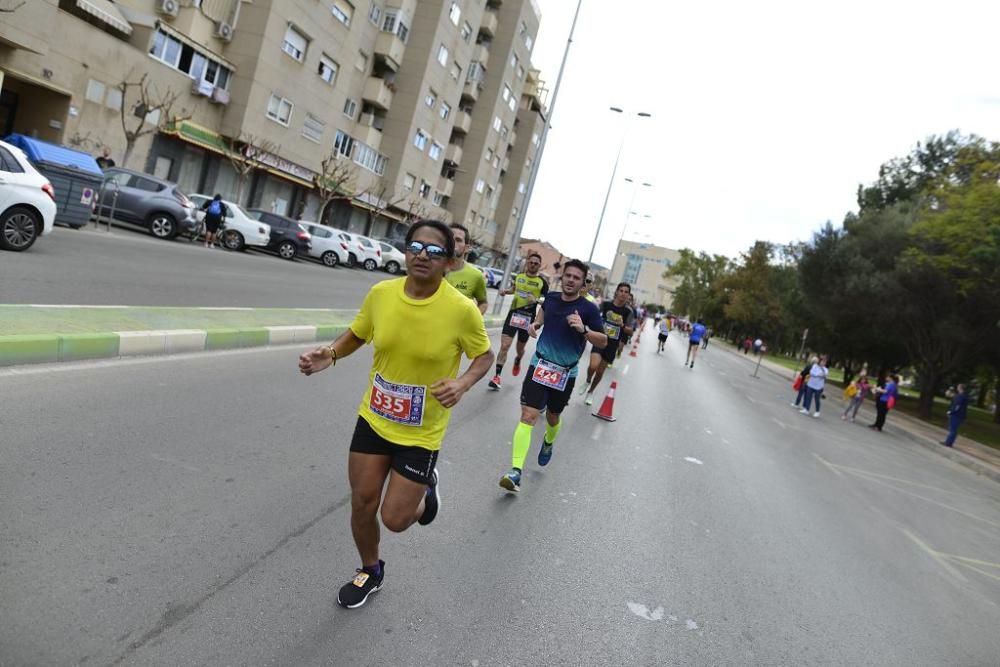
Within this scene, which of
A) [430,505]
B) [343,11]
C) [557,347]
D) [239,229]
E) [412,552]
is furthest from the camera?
[343,11]

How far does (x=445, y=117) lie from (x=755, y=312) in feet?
132

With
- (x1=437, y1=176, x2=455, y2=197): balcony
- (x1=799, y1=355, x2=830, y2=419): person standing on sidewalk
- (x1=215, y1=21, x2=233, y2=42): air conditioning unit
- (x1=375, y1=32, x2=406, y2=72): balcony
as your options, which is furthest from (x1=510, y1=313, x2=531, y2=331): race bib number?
(x1=437, y1=176, x2=455, y2=197): balcony

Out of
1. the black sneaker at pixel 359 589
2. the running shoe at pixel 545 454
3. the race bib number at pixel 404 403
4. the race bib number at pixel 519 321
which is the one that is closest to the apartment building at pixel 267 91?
the race bib number at pixel 519 321

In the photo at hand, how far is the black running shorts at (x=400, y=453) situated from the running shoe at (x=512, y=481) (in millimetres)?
2230

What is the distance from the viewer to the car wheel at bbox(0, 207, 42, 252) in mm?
10688

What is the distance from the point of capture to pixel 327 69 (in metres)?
36.2

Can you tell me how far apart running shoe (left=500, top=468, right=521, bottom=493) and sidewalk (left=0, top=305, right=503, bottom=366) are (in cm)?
426

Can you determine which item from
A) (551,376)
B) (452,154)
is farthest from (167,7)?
(452,154)

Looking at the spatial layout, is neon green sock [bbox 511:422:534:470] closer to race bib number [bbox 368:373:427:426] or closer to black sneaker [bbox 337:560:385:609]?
black sneaker [bbox 337:560:385:609]

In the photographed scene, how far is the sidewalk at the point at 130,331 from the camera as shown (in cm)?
618

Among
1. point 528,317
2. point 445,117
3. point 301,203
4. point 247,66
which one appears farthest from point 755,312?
point 528,317

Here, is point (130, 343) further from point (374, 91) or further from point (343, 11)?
point (374, 91)

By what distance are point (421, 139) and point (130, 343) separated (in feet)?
142

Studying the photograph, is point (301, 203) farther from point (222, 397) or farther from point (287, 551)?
point (287, 551)
